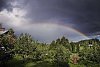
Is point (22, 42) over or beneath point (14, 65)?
over

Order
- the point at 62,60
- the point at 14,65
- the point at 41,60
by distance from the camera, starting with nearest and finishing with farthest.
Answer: the point at 14,65 → the point at 62,60 → the point at 41,60

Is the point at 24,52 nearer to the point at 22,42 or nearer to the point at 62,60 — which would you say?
the point at 22,42

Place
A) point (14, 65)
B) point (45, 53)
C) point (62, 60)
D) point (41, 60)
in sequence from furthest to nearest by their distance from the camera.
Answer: point (45, 53) → point (41, 60) → point (62, 60) → point (14, 65)

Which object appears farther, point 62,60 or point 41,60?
point 41,60

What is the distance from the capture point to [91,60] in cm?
8862

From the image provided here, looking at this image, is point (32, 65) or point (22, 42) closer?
point (32, 65)

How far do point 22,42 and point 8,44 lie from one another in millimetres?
6271

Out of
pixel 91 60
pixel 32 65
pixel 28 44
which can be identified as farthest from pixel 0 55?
pixel 91 60

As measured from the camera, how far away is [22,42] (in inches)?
3676

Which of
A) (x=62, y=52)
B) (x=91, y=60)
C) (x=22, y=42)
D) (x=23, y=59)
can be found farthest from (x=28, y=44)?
(x=91, y=60)

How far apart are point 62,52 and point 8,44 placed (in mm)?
24266

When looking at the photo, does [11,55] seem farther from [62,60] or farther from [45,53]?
[62,60]

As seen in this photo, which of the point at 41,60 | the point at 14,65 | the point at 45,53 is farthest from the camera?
the point at 45,53

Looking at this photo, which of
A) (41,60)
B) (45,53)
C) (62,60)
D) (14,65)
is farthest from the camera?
(45,53)
